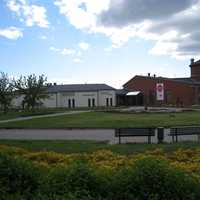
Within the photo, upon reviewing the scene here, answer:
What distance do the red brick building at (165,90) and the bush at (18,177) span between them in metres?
81.4

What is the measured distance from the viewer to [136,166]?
23.2ft

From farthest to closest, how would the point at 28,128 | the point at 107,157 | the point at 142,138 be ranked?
the point at 28,128
the point at 142,138
the point at 107,157

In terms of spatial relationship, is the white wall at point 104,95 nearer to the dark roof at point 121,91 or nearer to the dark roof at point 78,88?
the dark roof at point 78,88

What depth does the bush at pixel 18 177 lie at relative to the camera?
23.3 feet

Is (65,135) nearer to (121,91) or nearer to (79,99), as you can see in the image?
(79,99)

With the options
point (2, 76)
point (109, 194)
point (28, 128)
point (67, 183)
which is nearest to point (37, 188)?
point (67, 183)

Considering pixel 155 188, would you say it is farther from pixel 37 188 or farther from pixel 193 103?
pixel 193 103

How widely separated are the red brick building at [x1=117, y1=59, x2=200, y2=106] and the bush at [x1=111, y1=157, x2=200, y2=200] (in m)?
81.5

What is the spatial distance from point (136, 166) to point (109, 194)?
2.04 ft

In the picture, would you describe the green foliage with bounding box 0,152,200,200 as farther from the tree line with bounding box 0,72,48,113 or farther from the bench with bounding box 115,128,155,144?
the tree line with bounding box 0,72,48,113

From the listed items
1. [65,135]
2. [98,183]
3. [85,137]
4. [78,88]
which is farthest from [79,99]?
[98,183]

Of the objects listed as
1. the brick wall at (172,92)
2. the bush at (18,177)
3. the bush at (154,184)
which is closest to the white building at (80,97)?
the brick wall at (172,92)

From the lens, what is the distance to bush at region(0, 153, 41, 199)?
709cm

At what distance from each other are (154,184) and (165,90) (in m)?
89.2
